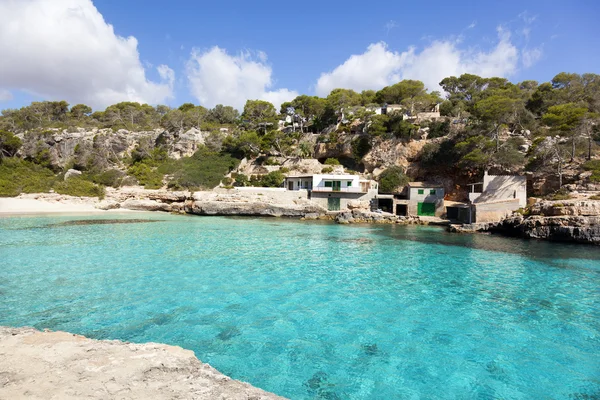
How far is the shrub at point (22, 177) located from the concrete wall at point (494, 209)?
48.5 meters

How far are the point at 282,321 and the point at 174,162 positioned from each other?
46208 mm

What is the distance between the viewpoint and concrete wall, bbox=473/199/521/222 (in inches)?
1124

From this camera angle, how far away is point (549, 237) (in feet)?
74.9

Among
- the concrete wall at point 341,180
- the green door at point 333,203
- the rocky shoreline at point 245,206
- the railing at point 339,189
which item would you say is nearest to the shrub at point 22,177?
the rocky shoreline at point 245,206

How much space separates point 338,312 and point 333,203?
2986 cm

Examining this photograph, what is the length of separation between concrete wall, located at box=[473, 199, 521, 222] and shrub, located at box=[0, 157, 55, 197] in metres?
48.5

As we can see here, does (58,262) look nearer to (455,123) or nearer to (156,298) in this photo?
(156,298)

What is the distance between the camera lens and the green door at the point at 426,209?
117 feet

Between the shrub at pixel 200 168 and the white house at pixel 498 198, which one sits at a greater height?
the shrub at pixel 200 168

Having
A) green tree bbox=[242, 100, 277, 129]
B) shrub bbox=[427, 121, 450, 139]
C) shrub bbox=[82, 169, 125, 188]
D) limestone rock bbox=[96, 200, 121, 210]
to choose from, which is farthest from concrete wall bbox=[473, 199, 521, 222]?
shrub bbox=[82, 169, 125, 188]

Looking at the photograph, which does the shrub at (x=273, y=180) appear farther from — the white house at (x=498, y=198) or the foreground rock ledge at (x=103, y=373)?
the foreground rock ledge at (x=103, y=373)

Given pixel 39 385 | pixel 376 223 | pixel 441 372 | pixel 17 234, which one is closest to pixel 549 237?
pixel 376 223

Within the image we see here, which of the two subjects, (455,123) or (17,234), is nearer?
(17,234)

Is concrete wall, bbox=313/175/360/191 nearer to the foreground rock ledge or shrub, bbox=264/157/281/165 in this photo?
shrub, bbox=264/157/281/165
